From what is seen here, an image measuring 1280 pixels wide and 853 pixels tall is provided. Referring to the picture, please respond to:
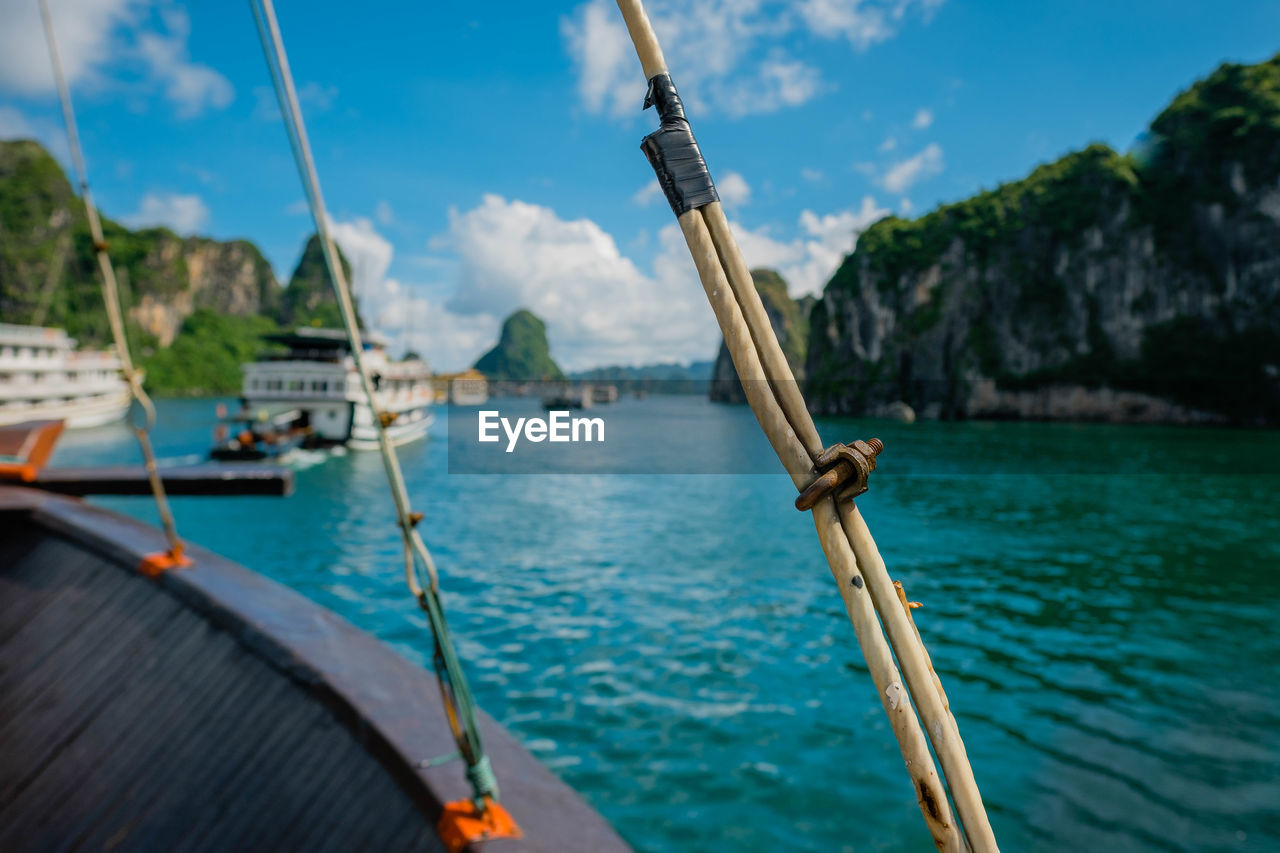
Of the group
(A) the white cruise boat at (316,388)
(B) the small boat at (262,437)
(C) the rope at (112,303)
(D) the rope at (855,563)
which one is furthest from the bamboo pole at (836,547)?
(A) the white cruise boat at (316,388)

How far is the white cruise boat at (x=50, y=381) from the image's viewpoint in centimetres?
4453

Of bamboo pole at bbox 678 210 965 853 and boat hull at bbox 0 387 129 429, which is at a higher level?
bamboo pole at bbox 678 210 965 853

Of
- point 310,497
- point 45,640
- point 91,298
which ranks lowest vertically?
point 310,497

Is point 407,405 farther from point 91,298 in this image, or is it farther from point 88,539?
point 91,298

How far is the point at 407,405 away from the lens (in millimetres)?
43344

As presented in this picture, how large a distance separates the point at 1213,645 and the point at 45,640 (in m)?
13.4

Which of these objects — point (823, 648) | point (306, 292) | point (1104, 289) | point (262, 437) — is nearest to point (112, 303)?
point (823, 648)

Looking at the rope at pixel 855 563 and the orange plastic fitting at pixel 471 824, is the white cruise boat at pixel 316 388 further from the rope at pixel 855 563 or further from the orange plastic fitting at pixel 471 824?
the rope at pixel 855 563

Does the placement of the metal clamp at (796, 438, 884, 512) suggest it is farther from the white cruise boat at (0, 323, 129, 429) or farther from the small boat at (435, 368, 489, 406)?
the small boat at (435, 368, 489, 406)

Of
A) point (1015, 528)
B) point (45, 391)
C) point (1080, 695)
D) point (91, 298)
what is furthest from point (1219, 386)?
point (91, 298)

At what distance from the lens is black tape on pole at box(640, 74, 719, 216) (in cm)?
100

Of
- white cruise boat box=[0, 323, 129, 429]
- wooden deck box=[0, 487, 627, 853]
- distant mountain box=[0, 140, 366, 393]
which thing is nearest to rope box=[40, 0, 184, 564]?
wooden deck box=[0, 487, 627, 853]

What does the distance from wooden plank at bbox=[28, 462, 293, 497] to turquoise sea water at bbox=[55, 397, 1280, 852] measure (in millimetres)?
3437

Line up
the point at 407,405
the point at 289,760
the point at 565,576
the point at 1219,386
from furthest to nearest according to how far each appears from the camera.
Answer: the point at 1219,386, the point at 407,405, the point at 565,576, the point at 289,760
